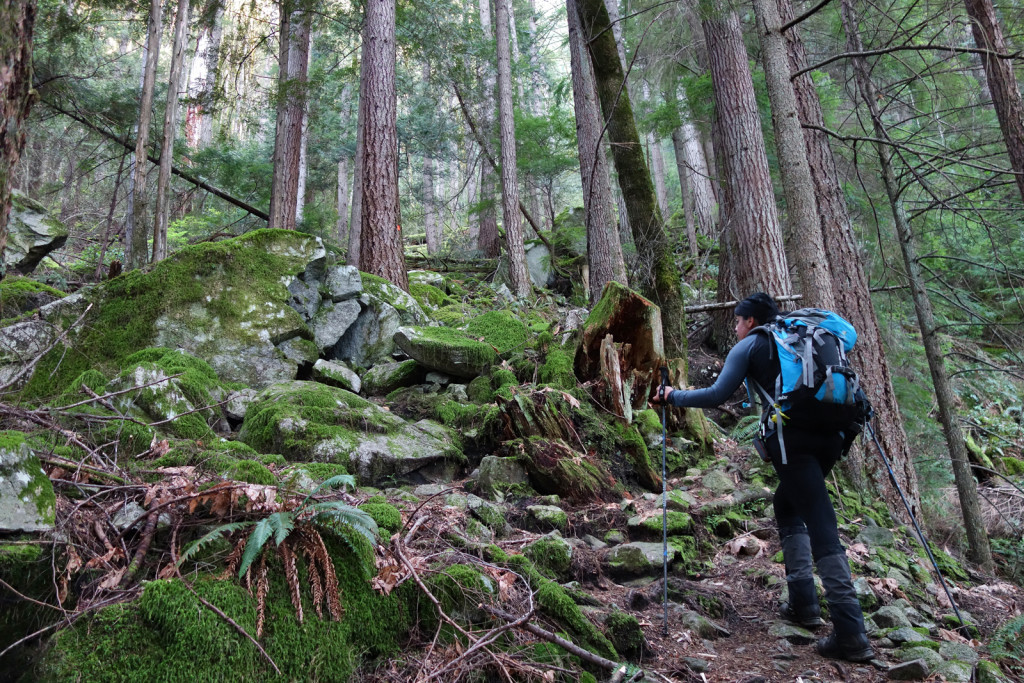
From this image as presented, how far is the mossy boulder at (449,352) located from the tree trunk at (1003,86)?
551 cm

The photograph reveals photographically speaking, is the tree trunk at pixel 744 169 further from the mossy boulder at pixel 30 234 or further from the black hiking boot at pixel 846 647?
the mossy boulder at pixel 30 234

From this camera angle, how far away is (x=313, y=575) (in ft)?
7.38

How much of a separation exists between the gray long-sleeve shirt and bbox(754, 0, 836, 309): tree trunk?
2.33 meters

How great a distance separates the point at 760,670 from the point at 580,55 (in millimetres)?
8750

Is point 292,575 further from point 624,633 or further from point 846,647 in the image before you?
point 846,647

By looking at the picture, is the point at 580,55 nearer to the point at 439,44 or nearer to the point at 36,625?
the point at 439,44

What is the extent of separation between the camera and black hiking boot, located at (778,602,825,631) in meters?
3.79

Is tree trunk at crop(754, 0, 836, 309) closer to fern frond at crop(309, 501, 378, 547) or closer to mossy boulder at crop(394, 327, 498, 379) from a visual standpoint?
mossy boulder at crop(394, 327, 498, 379)

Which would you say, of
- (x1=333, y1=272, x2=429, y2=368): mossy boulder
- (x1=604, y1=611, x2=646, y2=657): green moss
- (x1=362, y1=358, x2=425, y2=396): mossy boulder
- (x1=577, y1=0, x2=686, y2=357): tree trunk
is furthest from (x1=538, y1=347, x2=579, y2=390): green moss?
(x1=604, y1=611, x2=646, y2=657): green moss

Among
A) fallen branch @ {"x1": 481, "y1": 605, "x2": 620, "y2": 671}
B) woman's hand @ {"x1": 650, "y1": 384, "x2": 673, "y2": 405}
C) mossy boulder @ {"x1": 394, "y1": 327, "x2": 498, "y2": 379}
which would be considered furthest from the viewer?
mossy boulder @ {"x1": 394, "y1": 327, "x2": 498, "y2": 379}

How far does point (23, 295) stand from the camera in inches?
265

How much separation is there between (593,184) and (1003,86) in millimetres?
4488

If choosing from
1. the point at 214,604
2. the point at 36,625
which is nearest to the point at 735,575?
the point at 214,604

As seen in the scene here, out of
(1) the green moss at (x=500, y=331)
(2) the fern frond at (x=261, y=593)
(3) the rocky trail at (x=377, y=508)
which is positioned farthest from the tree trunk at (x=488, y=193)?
(2) the fern frond at (x=261, y=593)
